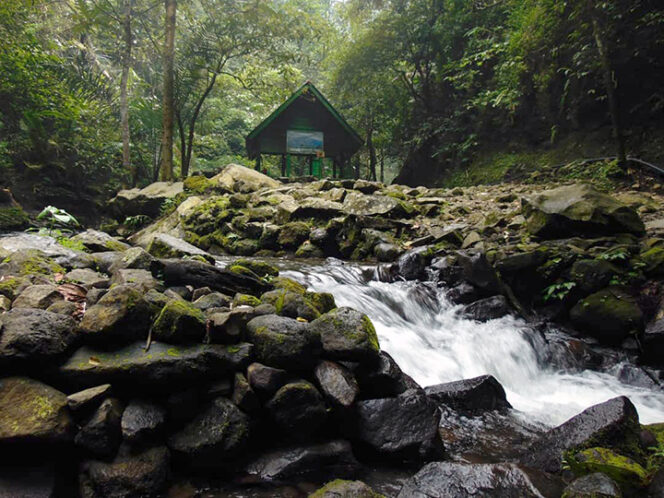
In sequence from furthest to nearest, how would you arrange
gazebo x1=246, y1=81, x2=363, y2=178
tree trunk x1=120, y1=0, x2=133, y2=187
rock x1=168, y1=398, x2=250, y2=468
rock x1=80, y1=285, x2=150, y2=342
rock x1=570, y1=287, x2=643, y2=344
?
gazebo x1=246, y1=81, x2=363, y2=178
tree trunk x1=120, y1=0, x2=133, y2=187
rock x1=570, y1=287, x2=643, y2=344
rock x1=80, y1=285, x2=150, y2=342
rock x1=168, y1=398, x2=250, y2=468

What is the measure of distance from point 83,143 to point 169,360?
17102 mm

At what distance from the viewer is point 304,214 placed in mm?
10172

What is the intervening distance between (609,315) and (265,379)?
5.10m

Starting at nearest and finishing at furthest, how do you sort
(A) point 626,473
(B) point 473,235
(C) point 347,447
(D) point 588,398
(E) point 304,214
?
(A) point 626,473 → (C) point 347,447 → (D) point 588,398 → (B) point 473,235 → (E) point 304,214

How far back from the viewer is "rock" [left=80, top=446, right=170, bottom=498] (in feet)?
7.33

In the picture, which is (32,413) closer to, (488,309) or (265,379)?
(265,379)

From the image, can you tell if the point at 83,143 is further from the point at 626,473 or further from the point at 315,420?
the point at 626,473

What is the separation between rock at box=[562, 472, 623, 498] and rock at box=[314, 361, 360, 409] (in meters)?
1.39

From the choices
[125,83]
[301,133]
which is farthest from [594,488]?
[301,133]

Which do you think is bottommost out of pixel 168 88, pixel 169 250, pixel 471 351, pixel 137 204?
pixel 471 351

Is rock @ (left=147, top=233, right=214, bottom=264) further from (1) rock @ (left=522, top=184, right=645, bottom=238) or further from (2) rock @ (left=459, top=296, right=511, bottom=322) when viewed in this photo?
(1) rock @ (left=522, top=184, right=645, bottom=238)

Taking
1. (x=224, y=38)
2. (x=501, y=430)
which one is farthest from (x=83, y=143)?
(x=501, y=430)

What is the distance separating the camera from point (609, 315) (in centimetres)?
541

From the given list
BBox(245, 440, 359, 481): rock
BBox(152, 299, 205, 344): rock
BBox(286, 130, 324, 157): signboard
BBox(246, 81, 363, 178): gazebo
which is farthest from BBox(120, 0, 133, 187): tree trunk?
BBox(245, 440, 359, 481): rock
